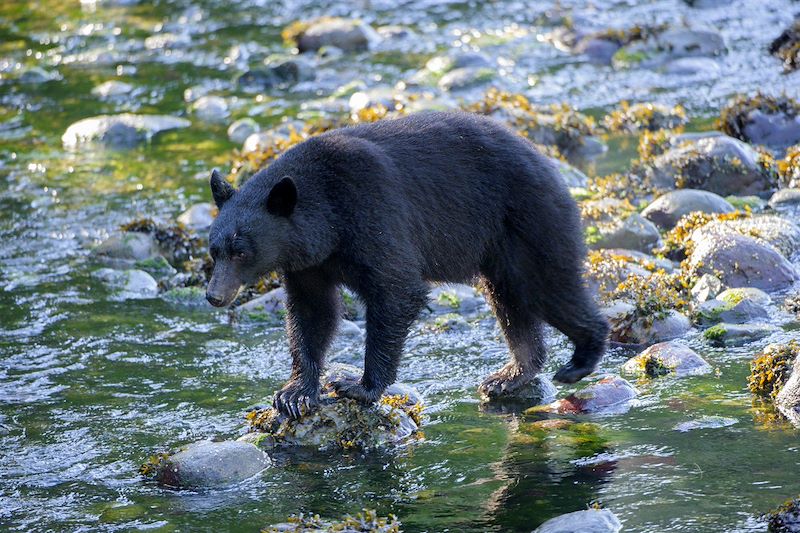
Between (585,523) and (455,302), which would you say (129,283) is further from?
(585,523)

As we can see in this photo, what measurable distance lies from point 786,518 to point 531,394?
2735 millimetres

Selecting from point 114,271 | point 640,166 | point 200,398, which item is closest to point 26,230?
point 114,271

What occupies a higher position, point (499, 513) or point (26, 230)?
point (499, 513)

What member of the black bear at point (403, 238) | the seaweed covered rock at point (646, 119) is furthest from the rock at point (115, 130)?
the black bear at point (403, 238)

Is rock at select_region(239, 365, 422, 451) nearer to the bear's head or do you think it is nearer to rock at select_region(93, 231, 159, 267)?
the bear's head

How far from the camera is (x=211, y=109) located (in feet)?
58.1

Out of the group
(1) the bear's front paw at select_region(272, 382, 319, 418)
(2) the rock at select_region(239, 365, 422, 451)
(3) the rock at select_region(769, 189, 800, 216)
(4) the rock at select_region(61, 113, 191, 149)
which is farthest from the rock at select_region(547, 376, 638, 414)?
(4) the rock at select_region(61, 113, 191, 149)

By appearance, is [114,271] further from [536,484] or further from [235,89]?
[235,89]

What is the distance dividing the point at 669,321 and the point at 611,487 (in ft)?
9.78

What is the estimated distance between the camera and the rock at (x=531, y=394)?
8188 mm

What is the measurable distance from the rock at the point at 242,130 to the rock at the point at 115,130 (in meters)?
1.06

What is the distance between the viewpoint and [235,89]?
18875 mm

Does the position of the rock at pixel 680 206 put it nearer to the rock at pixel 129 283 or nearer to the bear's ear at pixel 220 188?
the rock at pixel 129 283

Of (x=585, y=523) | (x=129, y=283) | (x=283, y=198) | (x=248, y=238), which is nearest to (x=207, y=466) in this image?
(x=248, y=238)
